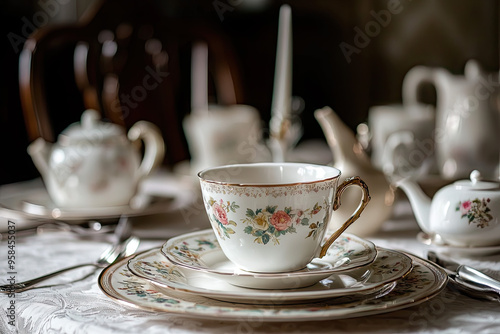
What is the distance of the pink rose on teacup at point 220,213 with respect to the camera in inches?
22.8

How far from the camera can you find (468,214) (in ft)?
2.29

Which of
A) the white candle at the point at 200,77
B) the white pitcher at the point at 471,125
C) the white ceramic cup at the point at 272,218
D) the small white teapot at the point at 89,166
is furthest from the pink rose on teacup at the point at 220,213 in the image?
the white candle at the point at 200,77

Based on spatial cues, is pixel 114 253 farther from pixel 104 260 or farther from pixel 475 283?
pixel 475 283

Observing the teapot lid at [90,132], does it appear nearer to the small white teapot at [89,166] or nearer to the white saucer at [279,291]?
the small white teapot at [89,166]

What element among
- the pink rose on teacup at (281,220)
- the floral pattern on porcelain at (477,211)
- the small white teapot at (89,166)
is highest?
the pink rose on teacup at (281,220)

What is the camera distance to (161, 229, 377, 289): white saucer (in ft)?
1.72

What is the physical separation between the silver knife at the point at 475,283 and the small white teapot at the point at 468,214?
0.10 meters

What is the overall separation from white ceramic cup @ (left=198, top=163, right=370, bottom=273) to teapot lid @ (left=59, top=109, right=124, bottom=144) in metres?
0.40

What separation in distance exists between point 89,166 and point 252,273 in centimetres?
47

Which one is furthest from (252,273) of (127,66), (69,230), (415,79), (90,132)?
(127,66)

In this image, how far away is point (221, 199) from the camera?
1.89ft

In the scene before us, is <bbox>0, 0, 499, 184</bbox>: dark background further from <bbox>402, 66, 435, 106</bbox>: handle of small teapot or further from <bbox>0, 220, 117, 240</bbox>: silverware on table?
<bbox>0, 220, 117, 240</bbox>: silverware on table

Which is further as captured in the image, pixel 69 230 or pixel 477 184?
pixel 69 230

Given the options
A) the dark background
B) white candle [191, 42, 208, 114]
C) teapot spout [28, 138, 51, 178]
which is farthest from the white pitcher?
the dark background
